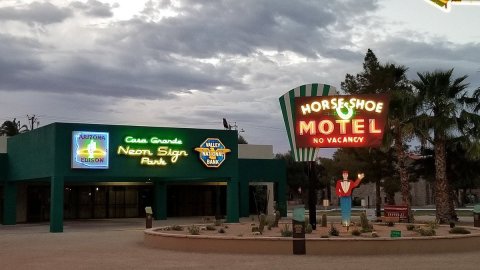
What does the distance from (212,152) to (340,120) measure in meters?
14.5

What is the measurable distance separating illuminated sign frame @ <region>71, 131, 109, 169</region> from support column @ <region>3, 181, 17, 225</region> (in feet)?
30.7

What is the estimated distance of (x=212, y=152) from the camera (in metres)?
37.2

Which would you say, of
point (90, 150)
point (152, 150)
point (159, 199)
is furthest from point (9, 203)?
point (152, 150)

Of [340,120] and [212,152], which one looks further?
[212,152]

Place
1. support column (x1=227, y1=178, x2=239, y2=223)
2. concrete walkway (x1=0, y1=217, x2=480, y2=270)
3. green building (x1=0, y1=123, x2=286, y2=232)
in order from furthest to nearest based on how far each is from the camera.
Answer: support column (x1=227, y1=178, x2=239, y2=223)
green building (x1=0, y1=123, x2=286, y2=232)
concrete walkway (x1=0, y1=217, x2=480, y2=270)

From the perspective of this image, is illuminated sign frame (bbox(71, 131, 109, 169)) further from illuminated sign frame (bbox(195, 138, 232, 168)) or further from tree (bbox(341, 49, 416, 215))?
tree (bbox(341, 49, 416, 215))

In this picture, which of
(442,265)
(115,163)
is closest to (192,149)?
(115,163)

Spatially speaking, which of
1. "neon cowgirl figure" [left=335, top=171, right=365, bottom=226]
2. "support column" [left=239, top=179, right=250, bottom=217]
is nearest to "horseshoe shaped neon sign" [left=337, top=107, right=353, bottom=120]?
"neon cowgirl figure" [left=335, top=171, right=365, bottom=226]

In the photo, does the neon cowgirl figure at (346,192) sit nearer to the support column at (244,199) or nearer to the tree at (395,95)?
the tree at (395,95)

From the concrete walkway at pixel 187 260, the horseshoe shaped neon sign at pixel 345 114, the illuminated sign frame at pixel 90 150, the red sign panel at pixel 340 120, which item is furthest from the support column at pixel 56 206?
the horseshoe shaped neon sign at pixel 345 114

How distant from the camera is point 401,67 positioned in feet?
127

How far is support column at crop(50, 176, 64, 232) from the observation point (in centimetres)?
3102

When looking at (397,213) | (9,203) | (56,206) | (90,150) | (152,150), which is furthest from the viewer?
(9,203)

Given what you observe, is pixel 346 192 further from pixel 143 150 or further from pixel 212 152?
pixel 212 152
